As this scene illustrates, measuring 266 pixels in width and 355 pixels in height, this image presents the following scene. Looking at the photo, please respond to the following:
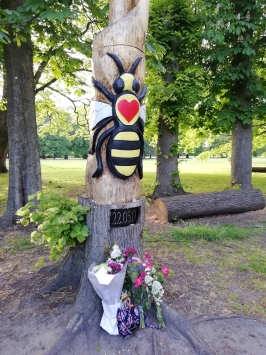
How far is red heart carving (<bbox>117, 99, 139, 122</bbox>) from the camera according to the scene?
259 centimetres

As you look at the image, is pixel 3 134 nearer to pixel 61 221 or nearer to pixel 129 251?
pixel 61 221

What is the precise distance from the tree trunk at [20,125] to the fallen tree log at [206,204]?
106 inches

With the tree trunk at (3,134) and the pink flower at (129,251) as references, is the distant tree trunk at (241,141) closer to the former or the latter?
the pink flower at (129,251)

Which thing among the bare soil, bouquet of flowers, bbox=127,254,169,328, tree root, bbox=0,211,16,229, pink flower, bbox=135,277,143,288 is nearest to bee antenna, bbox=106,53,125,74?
bouquet of flowers, bbox=127,254,169,328

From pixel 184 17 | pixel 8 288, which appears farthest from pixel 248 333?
pixel 184 17

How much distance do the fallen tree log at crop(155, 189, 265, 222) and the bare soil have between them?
200 centimetres

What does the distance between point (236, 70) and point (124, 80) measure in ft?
18.7

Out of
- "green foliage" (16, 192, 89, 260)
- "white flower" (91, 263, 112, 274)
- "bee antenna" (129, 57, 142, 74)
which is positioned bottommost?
"white flower" (91, 263, 112, 274)

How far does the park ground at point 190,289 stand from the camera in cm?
248

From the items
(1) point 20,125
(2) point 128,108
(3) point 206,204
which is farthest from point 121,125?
(3) point 206,204

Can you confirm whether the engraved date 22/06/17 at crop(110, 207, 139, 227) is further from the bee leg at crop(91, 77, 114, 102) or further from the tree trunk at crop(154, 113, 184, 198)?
the tree trunk at crop(154, 113, 184, 198)

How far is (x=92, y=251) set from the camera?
8.76 feet

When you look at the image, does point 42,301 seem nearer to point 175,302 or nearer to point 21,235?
point 175,302

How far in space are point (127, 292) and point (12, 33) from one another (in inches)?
183
